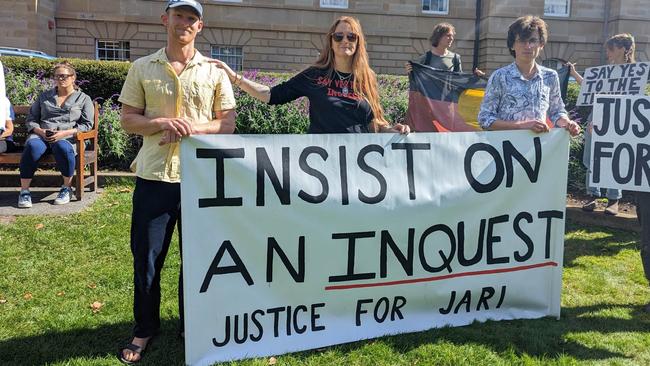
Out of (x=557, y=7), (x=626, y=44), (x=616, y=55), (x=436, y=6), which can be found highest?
(x=557, y=7)

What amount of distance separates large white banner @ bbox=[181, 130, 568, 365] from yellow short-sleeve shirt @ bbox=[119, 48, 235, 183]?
136mm

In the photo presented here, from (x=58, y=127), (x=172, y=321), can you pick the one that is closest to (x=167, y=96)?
(x=172, y=321)

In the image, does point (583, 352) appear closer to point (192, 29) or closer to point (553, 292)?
point (553, 292)

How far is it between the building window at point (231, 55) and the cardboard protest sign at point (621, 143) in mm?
21308

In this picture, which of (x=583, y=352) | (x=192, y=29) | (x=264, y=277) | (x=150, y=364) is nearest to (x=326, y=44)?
(x=192, y=29)

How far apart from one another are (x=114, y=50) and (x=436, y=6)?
49.3 ft

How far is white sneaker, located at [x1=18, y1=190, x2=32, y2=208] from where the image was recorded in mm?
5906

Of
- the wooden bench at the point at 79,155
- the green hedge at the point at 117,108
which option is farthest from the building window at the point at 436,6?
the wooden bench at the point at 79,155

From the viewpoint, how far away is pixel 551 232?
12.0 ft

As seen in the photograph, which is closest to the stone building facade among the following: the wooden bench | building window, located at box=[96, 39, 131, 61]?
building window, located at box=[96, 39, 131, 61]

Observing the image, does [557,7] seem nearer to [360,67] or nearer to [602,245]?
[602,245]

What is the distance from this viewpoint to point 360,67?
346cm

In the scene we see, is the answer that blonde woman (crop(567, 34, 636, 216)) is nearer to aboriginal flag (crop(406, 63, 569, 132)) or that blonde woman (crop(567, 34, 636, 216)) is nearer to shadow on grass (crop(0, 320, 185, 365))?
aboriginal flag (crop(406, 63, 569, 132))

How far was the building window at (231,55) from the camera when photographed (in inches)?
942
